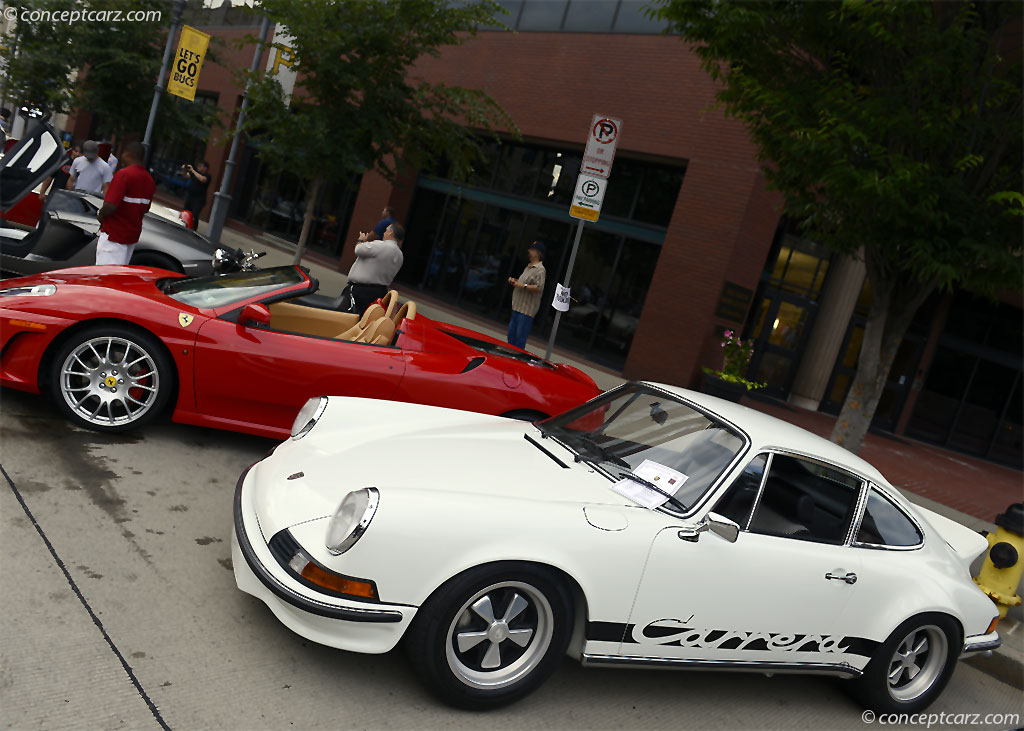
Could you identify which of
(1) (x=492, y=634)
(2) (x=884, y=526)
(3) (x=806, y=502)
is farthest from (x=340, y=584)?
(2) (x=884, y=526)

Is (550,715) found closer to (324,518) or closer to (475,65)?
(324,518)

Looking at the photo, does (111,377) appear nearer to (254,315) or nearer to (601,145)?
(254,315)

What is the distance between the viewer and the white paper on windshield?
3.48 metres

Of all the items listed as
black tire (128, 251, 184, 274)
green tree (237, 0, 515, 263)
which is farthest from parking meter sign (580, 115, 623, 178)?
black tire (128, 251, 184, 274)

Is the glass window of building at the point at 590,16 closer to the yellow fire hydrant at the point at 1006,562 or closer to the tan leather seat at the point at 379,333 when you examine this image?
the tan leather seat at the point at 379,333

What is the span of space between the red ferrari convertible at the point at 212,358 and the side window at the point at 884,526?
2399mm

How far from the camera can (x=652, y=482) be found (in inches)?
142

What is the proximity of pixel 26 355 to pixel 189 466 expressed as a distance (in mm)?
1182

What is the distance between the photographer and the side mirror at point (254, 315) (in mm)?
4996

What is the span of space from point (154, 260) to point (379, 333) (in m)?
4.95

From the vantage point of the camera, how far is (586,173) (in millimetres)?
7188

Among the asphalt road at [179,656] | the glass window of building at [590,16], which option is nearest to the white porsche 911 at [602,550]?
the asphalt road at [179,656]

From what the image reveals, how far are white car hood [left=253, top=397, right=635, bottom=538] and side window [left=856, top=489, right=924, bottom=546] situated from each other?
1367mm

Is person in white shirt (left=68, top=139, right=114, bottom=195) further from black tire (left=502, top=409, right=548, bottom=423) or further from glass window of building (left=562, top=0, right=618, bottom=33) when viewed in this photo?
black tire (left=502, top=409, right=548, bottom=423)
